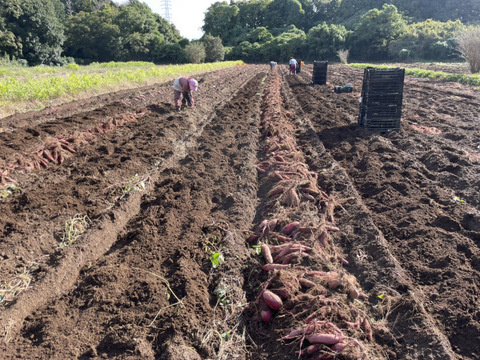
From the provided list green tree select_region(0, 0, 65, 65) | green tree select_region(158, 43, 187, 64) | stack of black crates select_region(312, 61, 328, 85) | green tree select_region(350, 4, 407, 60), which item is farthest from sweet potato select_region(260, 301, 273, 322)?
green tree select_region(350, 4, 407, 60)

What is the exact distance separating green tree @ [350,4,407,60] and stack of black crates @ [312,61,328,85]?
44103 millimetres

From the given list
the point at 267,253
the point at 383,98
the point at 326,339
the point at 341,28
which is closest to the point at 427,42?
the point at 341,28

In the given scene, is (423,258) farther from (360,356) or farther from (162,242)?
(162,242)

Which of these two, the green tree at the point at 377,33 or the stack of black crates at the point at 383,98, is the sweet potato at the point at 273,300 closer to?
the stack of black crates at the point at 383,98

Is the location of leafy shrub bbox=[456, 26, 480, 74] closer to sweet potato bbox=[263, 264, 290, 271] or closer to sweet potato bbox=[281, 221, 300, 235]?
sweet potato bbox=[281, 221, 300, 235]

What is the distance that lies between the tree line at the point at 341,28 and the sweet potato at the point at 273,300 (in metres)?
48.0

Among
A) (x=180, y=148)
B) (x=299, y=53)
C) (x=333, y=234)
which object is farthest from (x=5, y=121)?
(x=299, y=53)

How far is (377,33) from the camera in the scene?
58562mm

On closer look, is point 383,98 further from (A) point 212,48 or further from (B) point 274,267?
(A) point 212,48

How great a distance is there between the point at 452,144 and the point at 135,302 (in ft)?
28.9

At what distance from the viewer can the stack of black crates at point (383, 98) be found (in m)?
9.93

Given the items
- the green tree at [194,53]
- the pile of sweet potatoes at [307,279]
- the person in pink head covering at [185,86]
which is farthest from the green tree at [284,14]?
the pile of sweet potatoes at [307,279]

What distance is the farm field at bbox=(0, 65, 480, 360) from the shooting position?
117 inches

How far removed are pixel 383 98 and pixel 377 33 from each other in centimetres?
5812
